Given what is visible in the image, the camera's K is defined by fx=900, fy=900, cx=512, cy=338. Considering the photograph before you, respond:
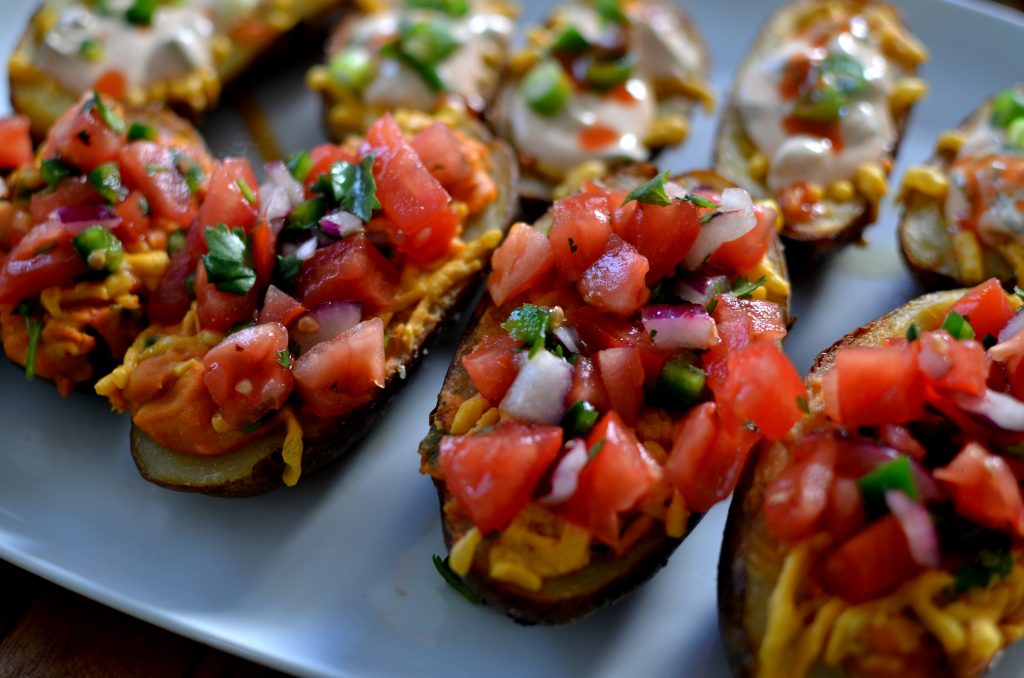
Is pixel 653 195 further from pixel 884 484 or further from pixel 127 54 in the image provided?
pixel 127 54

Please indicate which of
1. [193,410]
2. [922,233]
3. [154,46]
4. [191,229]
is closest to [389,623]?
[193,410]

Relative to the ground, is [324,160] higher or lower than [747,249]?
lower

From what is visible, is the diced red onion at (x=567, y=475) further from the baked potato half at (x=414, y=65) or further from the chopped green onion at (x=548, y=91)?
the baked potato half at (x=414, y=65)

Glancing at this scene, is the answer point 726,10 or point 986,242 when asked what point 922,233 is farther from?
point 726,10

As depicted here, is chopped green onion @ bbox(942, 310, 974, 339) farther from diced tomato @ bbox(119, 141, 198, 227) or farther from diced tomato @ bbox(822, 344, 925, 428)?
diced tomato @ bbox(119, 141, 198, 227)

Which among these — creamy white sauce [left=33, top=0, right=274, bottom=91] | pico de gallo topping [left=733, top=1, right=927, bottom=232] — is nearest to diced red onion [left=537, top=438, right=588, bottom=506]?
pico de gallo topping [left=733, top=1, right=927, bottom=232]

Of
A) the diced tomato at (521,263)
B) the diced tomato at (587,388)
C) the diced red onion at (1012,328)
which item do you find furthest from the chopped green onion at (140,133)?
the diced red onion at (1012,328)

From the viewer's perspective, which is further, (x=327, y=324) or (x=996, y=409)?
(x=327, y=324)

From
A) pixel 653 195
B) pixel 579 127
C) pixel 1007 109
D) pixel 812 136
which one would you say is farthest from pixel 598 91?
pixel 1007 109
